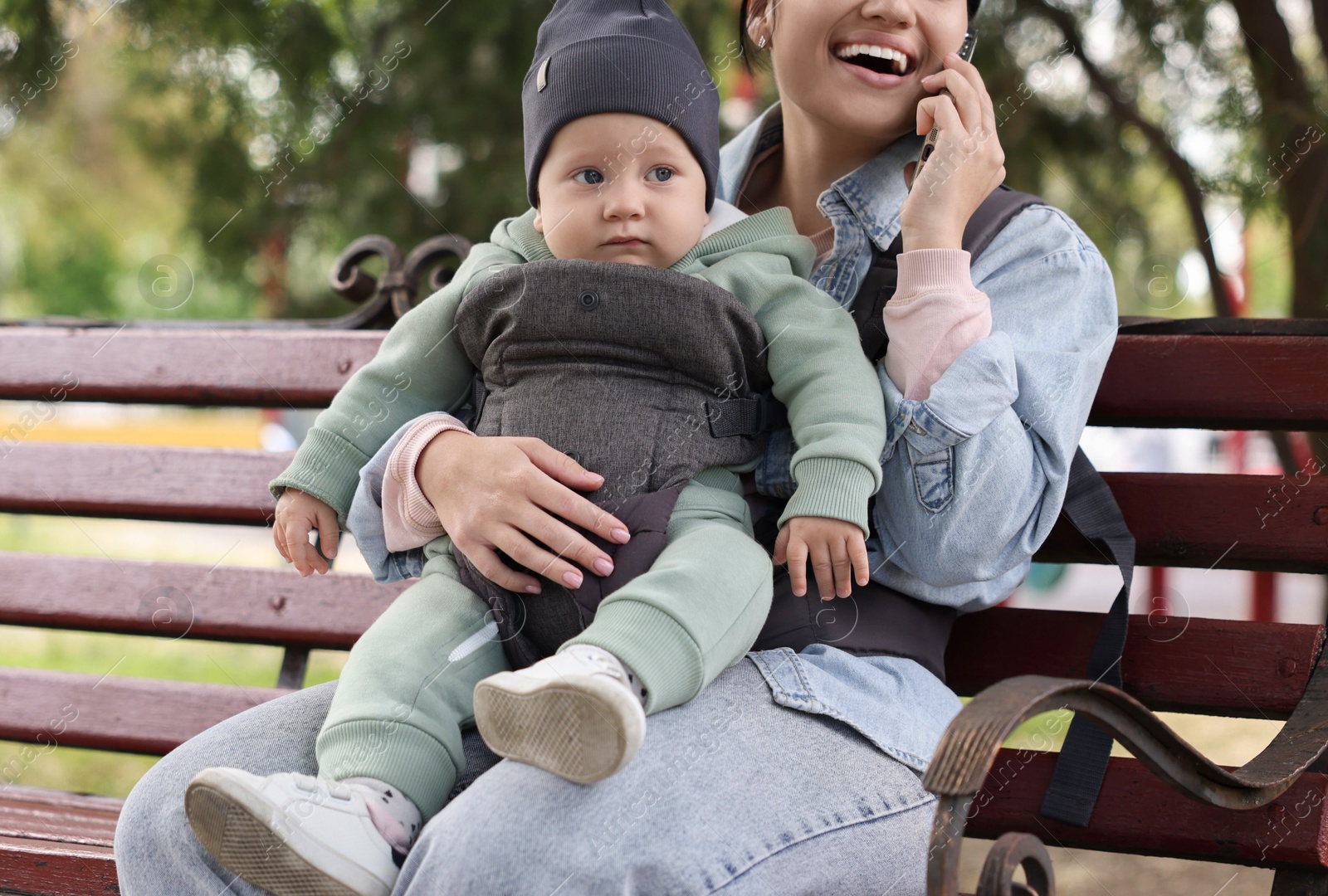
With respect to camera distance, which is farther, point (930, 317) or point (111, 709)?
point (111, 709)

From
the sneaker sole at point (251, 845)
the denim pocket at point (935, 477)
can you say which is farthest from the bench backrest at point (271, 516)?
the sneaker sole at point (251, 845)

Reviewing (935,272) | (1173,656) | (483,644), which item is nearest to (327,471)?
(483,644)

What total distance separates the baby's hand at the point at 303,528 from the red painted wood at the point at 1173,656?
3.59ft

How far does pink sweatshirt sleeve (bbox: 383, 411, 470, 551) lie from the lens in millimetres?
1818

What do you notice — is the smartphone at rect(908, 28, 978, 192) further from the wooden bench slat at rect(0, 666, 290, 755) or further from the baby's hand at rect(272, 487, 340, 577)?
the wooden bench slat at rect(0, 666, 290, 755)

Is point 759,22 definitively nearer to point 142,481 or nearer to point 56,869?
point 142,481

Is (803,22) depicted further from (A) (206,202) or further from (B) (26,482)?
(A) (206,202)

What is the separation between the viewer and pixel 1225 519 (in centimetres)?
202

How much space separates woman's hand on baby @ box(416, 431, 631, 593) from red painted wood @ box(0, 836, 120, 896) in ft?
2.44

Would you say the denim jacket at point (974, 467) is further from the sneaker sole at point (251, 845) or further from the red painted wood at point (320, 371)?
the sneaker sole at point (251, 845)

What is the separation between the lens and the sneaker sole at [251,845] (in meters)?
1.36

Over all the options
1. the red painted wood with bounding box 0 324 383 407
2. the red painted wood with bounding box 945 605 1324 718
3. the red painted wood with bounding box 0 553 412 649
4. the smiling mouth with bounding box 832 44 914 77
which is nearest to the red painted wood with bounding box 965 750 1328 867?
the red painted wood with bounding box 945 605 1324 718

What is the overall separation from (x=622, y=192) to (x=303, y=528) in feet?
2.40

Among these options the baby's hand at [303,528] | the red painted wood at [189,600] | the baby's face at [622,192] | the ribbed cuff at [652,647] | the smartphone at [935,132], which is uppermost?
the smartphone at [935,132]
